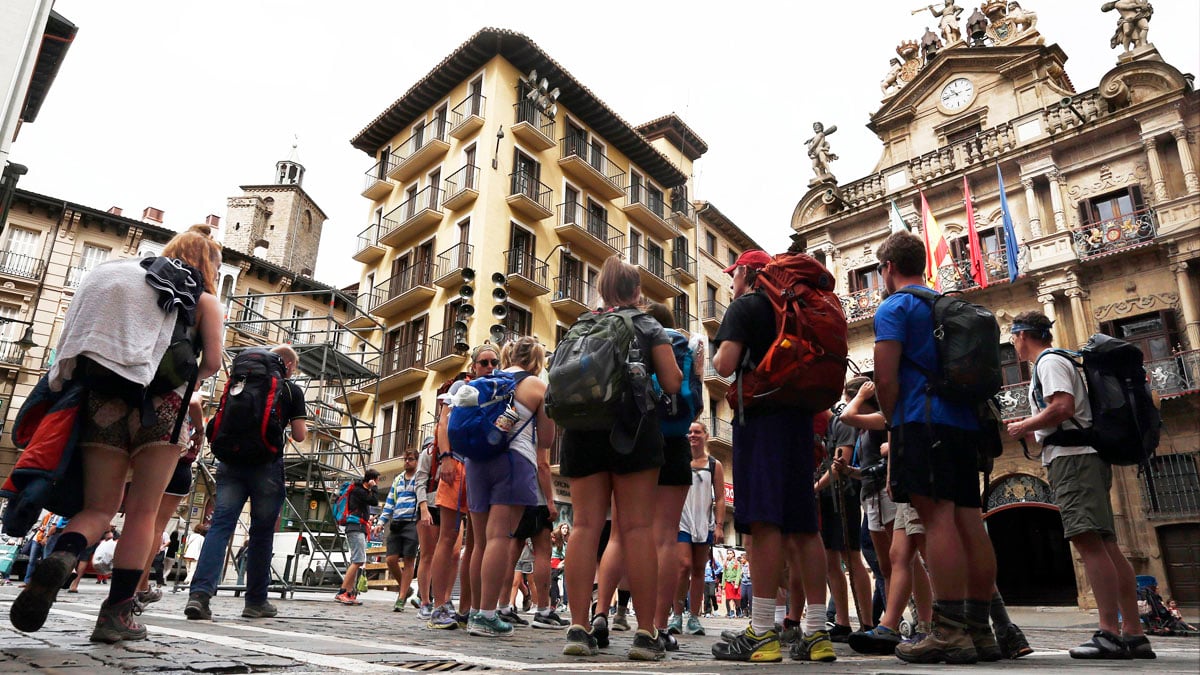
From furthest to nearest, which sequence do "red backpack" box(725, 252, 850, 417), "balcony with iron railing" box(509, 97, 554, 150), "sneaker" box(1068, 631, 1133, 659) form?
"balcony with iron railing" box(509, 97, 554, 150)
"sneaker" box(1068, 631, 1133, 659)
"red backpack" box(725, 252, 850, 417)

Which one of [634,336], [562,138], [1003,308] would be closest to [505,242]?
[562,138]

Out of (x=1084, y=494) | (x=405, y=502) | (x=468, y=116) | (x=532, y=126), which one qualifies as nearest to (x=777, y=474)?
(x=1084, y=494)

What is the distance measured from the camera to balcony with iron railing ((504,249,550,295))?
1049 inches

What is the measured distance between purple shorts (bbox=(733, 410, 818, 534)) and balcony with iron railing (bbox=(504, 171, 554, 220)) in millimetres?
24434

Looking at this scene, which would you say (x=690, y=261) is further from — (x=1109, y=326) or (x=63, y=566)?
(x=63, y=566)

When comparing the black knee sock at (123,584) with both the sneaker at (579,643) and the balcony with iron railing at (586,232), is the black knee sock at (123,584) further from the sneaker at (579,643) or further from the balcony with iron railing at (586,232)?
the balcony with iron railing at (586,232)

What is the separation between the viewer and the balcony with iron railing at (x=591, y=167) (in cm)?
3042

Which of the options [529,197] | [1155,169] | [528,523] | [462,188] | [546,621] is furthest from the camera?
[529,197]

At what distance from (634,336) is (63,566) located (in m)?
2.54

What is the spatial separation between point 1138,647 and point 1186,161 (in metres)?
20.5

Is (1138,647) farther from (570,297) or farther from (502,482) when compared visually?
(570,297)

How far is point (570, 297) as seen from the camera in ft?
94.1

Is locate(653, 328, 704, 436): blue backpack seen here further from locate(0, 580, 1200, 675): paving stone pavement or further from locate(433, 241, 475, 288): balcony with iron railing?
locate(433, 241, 475, 288): balcony with iron railing

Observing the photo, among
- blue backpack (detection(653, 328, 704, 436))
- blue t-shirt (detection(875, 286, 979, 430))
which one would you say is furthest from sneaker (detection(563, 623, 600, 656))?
blue t-shirt (detection(875, 286, 979, 430))
